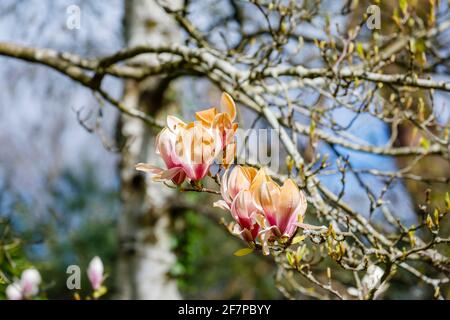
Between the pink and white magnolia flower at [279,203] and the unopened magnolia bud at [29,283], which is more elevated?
the pink and white magnolia flower at [279,203]

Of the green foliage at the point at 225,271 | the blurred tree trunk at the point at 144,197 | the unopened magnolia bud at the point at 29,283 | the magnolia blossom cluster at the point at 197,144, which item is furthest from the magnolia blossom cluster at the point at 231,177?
the green foliage at the point at 225,271

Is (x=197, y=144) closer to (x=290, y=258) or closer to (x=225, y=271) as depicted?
(x=290, y=258)

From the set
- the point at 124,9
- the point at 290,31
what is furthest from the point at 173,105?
the point at 290,31

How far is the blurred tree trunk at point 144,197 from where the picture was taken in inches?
152

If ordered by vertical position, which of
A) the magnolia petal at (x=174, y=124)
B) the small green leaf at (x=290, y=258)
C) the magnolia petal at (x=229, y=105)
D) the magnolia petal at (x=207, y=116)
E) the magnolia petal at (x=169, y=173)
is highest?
the magnolia petal at (x=229, y=105)

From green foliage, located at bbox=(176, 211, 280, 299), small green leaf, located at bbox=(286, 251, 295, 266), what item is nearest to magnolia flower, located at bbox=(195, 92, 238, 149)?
small green leaf, located at bbox=(286, 251, 295, 266)

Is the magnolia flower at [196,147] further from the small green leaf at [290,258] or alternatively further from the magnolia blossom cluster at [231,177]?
the small green leaf at [290,258]

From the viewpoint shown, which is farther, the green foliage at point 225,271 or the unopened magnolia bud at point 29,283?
the green foliage at point 225,271

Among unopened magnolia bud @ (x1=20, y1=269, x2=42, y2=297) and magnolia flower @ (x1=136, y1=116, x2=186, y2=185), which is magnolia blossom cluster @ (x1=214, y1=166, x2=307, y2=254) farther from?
unopened magnolia bud @ (x1=20, y1=269, x2=42, y2=297)

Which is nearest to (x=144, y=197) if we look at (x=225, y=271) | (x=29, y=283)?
(x=29, y=283)

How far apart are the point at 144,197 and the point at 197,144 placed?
294 centimetres

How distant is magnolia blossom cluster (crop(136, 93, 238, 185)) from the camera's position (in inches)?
44.9

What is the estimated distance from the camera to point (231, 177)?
1113 mm
